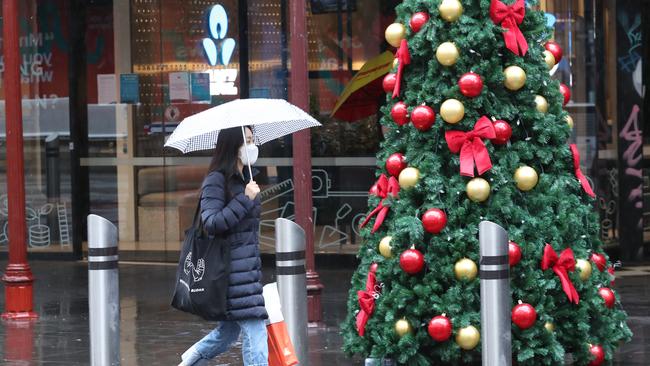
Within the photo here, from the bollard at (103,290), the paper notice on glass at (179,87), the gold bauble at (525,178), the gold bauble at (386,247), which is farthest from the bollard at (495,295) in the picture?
the paper notice on glass at (179,87)

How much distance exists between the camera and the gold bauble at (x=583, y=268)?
26.4ft

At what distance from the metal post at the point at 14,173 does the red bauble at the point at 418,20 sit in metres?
4.79

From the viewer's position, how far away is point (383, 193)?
8.31 metres

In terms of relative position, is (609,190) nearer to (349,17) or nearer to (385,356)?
(349,17)

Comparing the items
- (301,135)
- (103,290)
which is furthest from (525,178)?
(301,135)

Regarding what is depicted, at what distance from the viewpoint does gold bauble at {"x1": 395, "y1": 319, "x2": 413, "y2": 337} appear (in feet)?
26.0

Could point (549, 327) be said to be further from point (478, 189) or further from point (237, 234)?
point (237, 234)

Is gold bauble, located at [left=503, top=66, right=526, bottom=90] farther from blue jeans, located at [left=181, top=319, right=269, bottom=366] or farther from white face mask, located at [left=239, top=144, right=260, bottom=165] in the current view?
blue jeans, located at [left=181, top=319, right=269, bottom=366]

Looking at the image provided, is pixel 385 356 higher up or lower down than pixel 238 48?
lower down

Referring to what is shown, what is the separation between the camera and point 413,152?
8.03 metres

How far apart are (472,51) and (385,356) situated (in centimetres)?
196

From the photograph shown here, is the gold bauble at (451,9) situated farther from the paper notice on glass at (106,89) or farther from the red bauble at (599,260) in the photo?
the paper notice on glass at (106,89)

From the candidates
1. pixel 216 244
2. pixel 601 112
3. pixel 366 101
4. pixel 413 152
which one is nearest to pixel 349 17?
pixel 366 101

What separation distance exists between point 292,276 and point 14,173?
16.0ft
